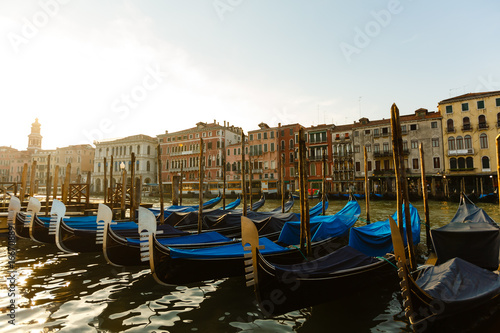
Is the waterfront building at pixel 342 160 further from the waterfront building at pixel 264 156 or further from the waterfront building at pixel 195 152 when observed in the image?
the waterfront building at pixel 195 152

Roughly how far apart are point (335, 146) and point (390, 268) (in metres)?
28.9

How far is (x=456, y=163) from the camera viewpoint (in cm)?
2728

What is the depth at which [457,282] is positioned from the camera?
3.51 meters

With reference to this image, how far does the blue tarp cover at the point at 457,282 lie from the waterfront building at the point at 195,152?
33.6m

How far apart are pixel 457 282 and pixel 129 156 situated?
162 ft

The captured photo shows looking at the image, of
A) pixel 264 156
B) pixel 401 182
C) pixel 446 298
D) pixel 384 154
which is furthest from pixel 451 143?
pixel 446 298

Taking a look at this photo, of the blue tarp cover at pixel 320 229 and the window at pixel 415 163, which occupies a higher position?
the window at pixel 415 163

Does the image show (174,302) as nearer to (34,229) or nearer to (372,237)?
(372,237)

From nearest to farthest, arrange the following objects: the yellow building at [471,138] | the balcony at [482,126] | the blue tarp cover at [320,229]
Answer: the blue tarp cover at [320,229]
the yellow building at [471,138]
the balcony at [482,126]

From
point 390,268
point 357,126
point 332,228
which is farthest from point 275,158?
point 390,268

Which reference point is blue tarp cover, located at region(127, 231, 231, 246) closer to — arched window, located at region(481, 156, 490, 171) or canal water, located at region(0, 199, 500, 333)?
canal water, located at region(0, 199, 500, 333)

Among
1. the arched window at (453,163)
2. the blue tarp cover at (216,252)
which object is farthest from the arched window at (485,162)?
the blue tarp cover at (216,252)

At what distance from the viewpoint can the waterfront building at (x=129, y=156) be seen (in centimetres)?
4534

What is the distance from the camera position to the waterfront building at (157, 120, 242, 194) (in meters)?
39.2
